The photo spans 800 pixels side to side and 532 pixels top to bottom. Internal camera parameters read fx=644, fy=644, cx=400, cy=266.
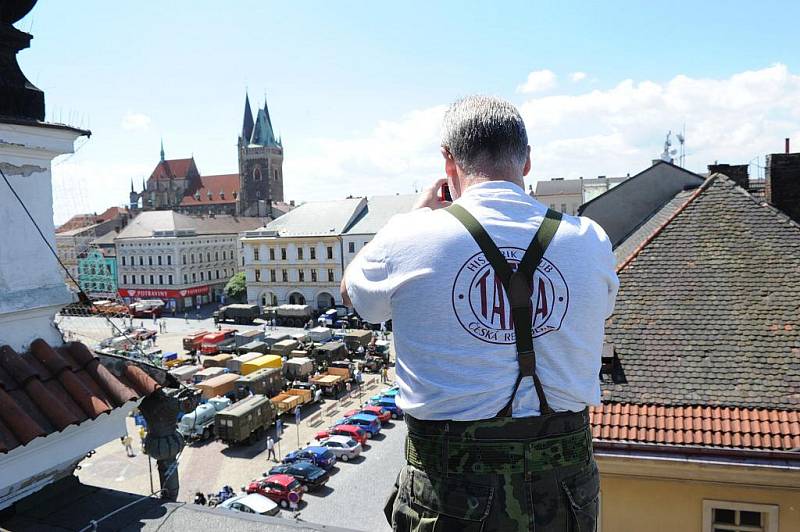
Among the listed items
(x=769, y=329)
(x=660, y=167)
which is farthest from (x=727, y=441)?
(x=660, y=167)

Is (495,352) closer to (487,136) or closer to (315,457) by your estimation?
(487,136)

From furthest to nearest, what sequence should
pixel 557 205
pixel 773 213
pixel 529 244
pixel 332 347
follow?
pixel 557 205
pixel 332 347
pixel 773 213
pixel 529 244

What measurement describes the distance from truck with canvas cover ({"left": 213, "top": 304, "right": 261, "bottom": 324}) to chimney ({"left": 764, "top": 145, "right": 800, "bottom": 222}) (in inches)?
1827

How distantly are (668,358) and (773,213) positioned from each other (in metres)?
4.06

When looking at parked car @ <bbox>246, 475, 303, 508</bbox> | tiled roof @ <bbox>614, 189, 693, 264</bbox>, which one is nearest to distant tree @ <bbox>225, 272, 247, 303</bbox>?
parked car @ <bbox>246, 475, 303, 508</bbox>

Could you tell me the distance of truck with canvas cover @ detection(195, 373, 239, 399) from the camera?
98.5ft

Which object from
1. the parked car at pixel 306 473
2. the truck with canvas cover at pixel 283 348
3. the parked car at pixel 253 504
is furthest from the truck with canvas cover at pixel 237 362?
the parked car at pixel 253 504

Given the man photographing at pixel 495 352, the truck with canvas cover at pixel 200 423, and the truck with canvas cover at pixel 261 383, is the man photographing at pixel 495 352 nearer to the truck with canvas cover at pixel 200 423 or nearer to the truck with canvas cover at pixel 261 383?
the truck with canvas cover at pixel 200 423

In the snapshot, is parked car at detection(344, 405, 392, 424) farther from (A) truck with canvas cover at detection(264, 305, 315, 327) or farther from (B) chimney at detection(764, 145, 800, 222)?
(A) truck with canvas cover at detection(264, 305, 315, 327)

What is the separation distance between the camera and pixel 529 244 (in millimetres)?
1940

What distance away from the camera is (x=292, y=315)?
5412 cm

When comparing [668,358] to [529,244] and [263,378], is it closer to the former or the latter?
[529,244]

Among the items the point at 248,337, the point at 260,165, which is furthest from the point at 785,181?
the point at 260,165

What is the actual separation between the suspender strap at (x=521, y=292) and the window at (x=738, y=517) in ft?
22.9
